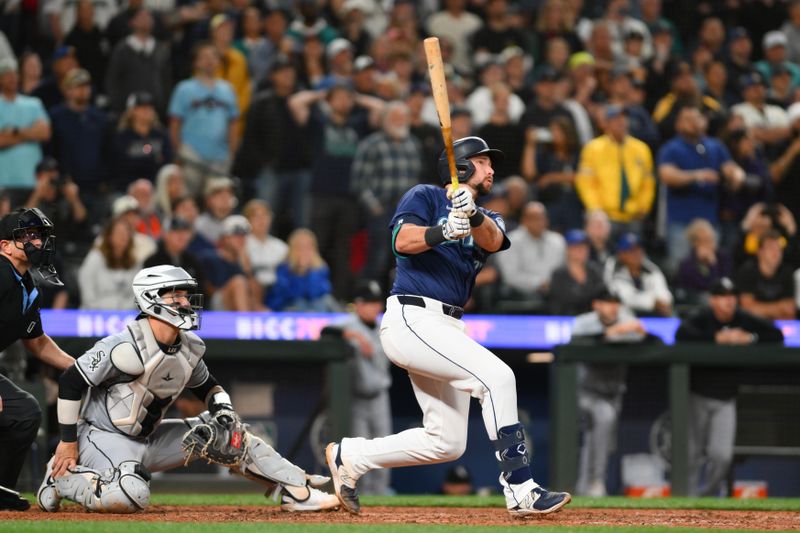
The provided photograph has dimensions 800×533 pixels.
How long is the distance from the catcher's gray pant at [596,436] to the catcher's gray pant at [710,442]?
552 millimetres

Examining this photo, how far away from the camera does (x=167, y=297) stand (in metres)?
6.44

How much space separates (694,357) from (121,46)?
19.3 feet

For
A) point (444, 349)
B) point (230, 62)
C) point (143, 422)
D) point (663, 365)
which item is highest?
point (230, 62)

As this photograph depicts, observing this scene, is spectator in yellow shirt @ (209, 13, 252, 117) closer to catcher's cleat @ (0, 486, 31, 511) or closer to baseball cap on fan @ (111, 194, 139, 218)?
baseball cap on fan @ (111, 194, 139, 218)

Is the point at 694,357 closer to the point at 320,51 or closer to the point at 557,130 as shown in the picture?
the point at 557,130

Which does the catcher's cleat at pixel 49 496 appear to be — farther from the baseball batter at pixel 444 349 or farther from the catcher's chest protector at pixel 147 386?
the baseball batter at pixel 444 349

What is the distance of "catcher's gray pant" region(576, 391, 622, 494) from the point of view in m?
9.37

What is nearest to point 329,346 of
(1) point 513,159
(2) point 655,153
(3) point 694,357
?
(3) point 694,357

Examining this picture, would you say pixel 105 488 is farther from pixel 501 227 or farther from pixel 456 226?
pixel 501 227

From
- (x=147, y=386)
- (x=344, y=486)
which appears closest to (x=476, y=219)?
(x=344, y=486)

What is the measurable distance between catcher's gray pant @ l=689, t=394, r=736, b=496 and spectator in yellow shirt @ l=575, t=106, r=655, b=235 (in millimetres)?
2593

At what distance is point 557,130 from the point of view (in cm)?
1220

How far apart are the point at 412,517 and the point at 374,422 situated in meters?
3.16

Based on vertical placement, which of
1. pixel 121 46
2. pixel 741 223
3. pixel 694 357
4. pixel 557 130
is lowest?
pixel 694 357
